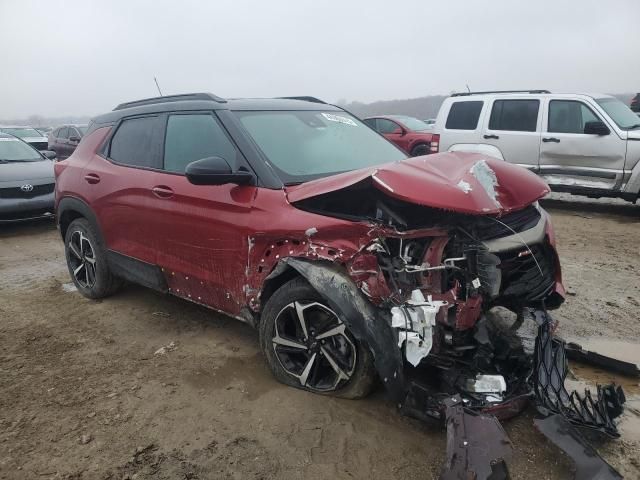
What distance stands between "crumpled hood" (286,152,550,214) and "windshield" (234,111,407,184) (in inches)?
12.1

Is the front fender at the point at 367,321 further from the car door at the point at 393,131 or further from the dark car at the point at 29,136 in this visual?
the dark car at the point at 29,136

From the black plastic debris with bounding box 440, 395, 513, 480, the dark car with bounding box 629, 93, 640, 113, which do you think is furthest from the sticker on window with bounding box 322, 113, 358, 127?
the dark car with bounding box 629, 93, 640, 113

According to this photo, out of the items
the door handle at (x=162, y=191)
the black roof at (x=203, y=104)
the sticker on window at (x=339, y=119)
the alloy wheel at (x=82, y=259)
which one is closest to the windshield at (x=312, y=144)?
the sticker on window at (x=339, y=119)

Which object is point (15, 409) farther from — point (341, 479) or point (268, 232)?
point (341, 479)

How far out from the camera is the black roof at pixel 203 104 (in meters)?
3.64

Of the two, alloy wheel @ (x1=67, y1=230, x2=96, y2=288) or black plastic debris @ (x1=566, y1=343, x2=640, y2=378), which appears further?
alloy wheel @ (x1=67, y1=230, x2=96, y2=288)

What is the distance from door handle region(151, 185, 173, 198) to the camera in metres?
3.58

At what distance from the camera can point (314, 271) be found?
2.74 m

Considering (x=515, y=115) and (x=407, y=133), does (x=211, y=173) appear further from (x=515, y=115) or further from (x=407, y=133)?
(x=407, y=133)

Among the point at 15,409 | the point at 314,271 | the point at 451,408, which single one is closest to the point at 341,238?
the point at 314,271

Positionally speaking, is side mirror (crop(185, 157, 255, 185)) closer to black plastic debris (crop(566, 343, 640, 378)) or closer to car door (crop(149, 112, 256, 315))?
car door (crop(149, 112, 256, 315))

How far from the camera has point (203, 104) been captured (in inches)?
144

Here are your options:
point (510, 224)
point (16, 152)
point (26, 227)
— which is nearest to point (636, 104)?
point (510, 224)

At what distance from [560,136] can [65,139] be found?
15801mm
